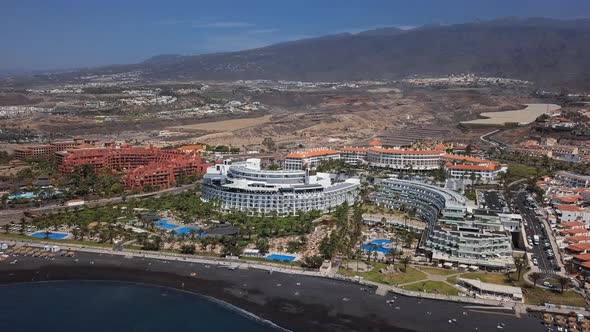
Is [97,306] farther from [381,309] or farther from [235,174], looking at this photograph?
[235,174]

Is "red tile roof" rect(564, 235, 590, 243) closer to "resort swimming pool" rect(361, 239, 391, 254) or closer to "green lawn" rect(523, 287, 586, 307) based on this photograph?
"green lawn" rect(523, 287, 586, 307)

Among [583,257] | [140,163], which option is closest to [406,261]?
[583,257]

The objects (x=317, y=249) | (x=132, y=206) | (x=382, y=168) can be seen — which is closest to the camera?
(x=317, y=249)

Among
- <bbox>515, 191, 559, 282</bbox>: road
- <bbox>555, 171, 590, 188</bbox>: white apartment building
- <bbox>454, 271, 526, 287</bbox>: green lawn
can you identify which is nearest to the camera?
<bbox>454, 271, 526, 287</bbox>: green lawn

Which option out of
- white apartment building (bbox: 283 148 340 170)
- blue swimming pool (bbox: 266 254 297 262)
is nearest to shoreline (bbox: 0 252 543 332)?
blue swimming pool (bbox: 266 254 297 262)

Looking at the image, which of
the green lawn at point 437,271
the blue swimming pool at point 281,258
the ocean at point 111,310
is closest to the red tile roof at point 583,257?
the green lawn at point 437,271

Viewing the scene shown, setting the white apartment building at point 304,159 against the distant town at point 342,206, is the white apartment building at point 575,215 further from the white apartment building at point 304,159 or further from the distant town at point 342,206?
the white apartment building at point 304,159

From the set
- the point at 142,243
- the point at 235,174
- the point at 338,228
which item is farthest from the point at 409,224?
the point at 142,243
